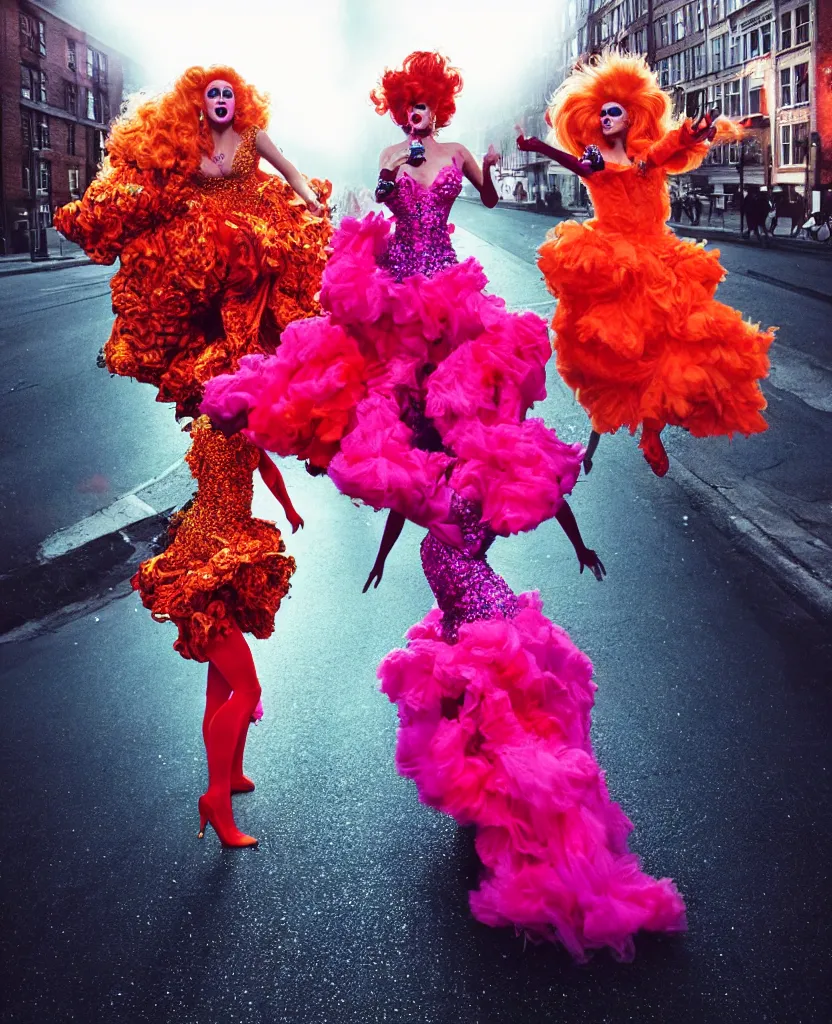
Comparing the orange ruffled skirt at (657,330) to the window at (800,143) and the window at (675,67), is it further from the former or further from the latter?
the window at (800,143)

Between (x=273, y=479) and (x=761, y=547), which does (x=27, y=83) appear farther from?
(x=761, y=547)

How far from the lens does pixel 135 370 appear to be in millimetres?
2887

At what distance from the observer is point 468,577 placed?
2609 mm

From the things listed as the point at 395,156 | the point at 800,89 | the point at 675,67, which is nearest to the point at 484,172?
the point at 395,156

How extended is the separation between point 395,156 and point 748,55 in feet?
20.4

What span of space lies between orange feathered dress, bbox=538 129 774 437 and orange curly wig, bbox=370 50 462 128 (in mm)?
541

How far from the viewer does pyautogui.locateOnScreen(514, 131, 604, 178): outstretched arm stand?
2.79 m

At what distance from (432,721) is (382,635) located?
1874mm

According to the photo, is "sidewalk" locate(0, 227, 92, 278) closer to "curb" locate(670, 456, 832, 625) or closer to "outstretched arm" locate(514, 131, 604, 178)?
"curb" locate(670, 456, 832, 625)

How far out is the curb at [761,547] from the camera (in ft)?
15.4

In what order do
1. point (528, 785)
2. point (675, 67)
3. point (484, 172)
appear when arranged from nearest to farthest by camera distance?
point (528, 785) → point (484, 172) → point (675, 67)

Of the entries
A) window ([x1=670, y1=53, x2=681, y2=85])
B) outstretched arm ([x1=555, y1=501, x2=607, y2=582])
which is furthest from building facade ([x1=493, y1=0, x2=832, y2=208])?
outstretched arm ([x1=555, y1=501, x2=607, y2=582])

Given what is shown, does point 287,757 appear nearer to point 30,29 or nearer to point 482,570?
point 482,570

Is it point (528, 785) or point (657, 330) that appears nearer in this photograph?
point (528, 785)
